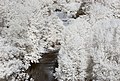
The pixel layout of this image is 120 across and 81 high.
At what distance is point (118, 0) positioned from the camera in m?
23.3

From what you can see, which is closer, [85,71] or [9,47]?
[85,71]

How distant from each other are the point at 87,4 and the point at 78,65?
421 inches

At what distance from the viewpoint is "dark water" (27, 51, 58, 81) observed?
13632 millimetres

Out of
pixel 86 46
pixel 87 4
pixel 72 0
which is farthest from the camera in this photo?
pixel 72 0

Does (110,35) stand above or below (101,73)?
above

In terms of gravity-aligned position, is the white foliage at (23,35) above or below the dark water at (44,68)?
above

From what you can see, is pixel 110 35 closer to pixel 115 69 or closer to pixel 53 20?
pixel 115 69

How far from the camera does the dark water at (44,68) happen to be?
1363 cm

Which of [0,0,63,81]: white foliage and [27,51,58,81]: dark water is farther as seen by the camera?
[27,51,58,81]: dark water

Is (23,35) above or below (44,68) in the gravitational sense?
above

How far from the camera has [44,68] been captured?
14.5 m

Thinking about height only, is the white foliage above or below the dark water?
above

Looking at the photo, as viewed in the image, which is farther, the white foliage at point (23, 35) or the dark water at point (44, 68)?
the dark water at point (44, 68)

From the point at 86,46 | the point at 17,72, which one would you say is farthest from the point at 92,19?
the point at 17,72
